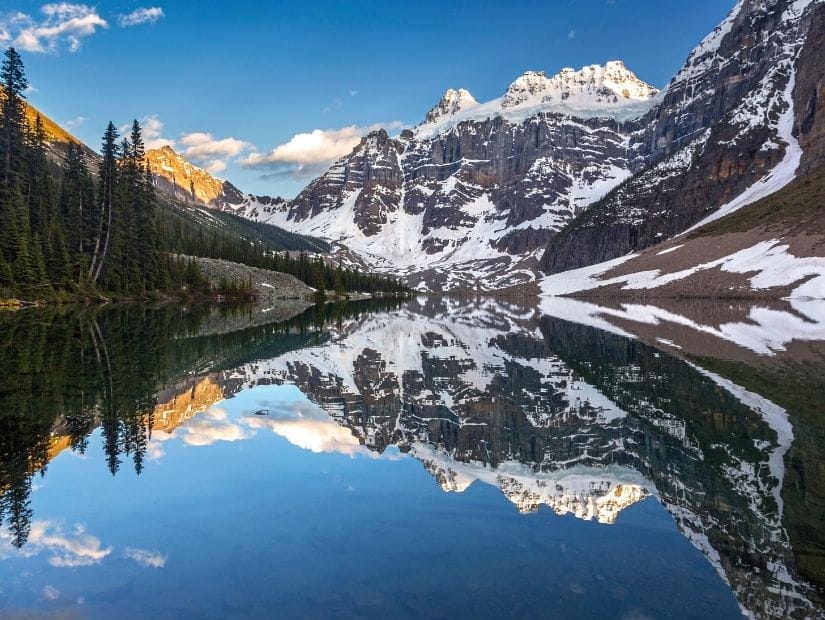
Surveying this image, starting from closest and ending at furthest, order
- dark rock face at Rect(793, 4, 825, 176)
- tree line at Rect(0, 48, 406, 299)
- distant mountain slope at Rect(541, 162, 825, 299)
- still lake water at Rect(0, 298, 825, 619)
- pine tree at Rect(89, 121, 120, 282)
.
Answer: still lake water at Rect(0, 298, 825, 619), tree line at Rect(0, 48, 406, 299), pine tree at Rect(89, 121, 120, 282), distant mountain slope at Rect(541, 162, 825, 299), dark rock face at Rect(793, 4, 825, 176)

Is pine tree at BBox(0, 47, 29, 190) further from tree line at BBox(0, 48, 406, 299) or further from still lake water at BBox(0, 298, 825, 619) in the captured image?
still lake water at BBox(0, 298, 825, 619)

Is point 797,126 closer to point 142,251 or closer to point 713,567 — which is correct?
point 142,251

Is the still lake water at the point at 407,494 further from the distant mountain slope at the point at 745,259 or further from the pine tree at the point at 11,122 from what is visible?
the distant mountain slope at the point at 745,259

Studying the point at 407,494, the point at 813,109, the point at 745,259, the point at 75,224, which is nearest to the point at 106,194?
the point at 75,224

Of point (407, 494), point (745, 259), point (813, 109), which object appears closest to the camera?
point (407, 494)

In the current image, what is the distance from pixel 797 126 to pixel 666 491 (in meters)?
232

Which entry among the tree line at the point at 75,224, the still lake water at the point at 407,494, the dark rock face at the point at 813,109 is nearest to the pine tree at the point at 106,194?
the tree line at the point at 75,224

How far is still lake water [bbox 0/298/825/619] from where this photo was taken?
690cm

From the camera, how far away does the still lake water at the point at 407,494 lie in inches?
272

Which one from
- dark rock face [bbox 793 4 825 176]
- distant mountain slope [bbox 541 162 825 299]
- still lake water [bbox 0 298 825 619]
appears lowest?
still lake water [bbox 0 298 825 619]

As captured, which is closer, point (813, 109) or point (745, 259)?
point (745, 259)

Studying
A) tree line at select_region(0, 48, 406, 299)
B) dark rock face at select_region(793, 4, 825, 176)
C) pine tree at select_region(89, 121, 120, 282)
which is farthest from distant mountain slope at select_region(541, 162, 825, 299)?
pine tree at select_region(89, 121, 120, 282)

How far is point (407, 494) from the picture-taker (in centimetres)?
1060

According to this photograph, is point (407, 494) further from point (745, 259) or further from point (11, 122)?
point (745, 259)
